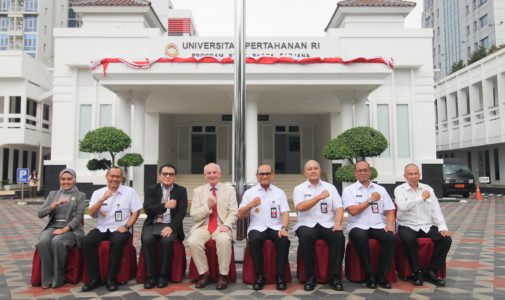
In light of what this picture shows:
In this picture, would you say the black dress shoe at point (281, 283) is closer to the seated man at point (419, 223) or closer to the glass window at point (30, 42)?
the seated man at point (419, 223)

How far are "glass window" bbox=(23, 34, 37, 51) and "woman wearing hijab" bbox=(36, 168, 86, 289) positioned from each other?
149 ft

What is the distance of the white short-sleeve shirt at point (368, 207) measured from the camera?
4449mm

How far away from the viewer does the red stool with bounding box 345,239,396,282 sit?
14.3 ft

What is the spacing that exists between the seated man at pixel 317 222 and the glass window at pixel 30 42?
46.7 meters

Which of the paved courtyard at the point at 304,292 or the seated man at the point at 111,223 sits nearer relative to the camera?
the paved courtyard at the point at 304,292

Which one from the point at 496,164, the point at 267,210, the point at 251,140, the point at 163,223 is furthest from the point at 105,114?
the point at 496,164

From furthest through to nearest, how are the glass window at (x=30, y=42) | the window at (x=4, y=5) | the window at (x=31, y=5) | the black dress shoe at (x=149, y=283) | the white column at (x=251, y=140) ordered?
the window at (x=4, y=5), the glass window at (x=30, y=42), the window at (x=31, y=5), the white column at (x=251, y=140), the black dress shoe at (x=149, y=283)

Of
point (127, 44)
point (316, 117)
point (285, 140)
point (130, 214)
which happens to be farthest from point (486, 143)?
point (130, 214)

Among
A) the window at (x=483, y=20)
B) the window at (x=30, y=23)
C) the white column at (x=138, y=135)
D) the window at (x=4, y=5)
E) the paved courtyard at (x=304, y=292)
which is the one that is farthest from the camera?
the window at (x=4, y=5)

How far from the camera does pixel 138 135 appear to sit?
12.9m

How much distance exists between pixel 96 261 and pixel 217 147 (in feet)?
53.2

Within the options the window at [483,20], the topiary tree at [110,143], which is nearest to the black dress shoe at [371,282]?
the topiary tree at [110,143]

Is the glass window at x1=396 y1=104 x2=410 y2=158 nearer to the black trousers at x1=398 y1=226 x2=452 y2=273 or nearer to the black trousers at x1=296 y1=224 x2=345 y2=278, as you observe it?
the black trousers at x1=398 y1=226 x2=452 y2=273

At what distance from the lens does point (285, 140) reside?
2072 centimetres
